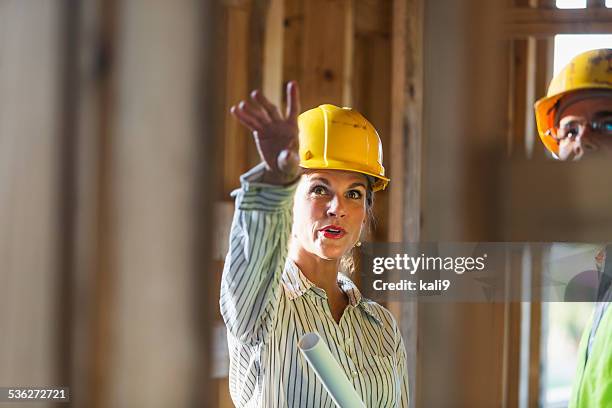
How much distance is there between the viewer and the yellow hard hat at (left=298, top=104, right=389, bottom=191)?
1.43 m

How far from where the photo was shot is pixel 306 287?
1398mm

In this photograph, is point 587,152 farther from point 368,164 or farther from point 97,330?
point 97,330

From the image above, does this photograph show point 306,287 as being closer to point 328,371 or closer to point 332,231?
point 332,231

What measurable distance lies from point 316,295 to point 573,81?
61 cm

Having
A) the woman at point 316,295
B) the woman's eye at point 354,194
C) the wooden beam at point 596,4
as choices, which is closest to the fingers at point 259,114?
the woman at point 316,295

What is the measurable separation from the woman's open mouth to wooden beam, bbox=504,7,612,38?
47 cm

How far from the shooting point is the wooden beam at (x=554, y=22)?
1.41m

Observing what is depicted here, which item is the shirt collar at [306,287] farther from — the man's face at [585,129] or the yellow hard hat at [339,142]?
the man's face at [585,129]

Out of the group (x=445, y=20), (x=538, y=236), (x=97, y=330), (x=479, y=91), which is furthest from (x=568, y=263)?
(x=97, y=330)

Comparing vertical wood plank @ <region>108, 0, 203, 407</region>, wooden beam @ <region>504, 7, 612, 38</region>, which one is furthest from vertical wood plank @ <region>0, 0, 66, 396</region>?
wooden beam @ <region>504, 7, 612, 38</region>

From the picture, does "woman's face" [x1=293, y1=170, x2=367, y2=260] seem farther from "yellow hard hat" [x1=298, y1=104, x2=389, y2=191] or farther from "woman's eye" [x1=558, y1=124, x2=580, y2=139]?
"woman's eye" [x1=558, y1=124, x2=580, y2=139]

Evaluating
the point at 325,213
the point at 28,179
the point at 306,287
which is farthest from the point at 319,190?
the point at 28,179

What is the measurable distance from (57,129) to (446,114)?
650 mm

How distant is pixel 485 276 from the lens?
1.46 metres
